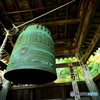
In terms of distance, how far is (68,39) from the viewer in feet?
18.8

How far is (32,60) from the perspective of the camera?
155cm

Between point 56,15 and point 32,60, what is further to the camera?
point 56,15

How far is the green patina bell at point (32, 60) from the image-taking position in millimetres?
1500

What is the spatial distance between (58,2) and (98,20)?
7.70 feet

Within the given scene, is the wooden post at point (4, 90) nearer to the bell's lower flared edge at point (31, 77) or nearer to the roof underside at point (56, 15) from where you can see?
the roof underside at point (56, 15)

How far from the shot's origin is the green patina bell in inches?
59.1

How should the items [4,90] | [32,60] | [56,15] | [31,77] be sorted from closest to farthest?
[32,60]
[31,77]
[4,90]
[56,15]

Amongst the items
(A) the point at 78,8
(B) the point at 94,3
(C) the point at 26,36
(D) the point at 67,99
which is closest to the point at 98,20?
(A) the point at 78,8

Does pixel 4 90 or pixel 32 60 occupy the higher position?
pixel 32 60

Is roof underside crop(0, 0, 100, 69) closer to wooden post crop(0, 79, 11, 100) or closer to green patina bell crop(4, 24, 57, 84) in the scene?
wooden post crop(0, 79, 11, 100)

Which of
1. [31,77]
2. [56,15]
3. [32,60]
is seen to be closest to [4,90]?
[31,77]

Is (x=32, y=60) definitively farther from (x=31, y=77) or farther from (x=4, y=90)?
(x=4, y=90)

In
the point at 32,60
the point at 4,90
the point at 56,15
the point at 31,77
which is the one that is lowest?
the point at 4,90

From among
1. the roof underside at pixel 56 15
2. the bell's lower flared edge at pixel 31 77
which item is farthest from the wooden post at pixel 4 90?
the bell's lower flared edge at pixel 31 77
